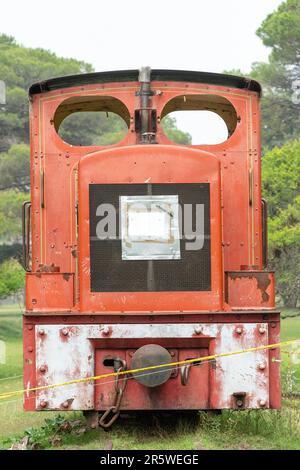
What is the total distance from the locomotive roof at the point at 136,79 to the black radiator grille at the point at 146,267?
4.13ft

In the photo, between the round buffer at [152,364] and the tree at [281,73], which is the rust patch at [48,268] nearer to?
the round buffer at [152,364]

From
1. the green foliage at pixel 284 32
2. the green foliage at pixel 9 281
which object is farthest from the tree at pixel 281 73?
the green foliage at pixel 9 281

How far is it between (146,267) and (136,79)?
6.33 feet

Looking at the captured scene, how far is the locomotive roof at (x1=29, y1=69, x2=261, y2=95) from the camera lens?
8.87m

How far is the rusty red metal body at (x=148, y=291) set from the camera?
8000 mm

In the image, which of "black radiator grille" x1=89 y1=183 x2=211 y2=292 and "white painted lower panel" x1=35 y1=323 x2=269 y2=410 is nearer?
"white painted lower panel" x1=35 y1=323 x2=269 y2=410

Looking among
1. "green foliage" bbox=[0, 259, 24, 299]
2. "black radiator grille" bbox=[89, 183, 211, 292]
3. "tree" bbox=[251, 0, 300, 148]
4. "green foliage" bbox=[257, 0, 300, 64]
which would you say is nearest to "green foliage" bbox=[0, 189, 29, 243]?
"green foliage" bbox=[0, 259, 24, 299]

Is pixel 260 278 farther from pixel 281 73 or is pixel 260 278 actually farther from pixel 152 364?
pixel 281 73

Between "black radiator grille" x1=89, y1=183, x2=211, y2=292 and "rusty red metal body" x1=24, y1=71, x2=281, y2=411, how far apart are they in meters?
0.05

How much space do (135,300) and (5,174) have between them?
33458mm

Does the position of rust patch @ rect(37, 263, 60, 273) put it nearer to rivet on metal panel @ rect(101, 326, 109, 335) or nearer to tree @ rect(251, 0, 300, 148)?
rivet on metal panel @ rect(101, 326, 109, 335)

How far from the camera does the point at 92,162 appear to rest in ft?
27.3

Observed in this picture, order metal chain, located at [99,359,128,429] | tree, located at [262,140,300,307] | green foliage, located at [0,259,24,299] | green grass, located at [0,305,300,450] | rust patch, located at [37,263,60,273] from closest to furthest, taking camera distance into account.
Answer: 1. green grass, located at [0,305,300,450]
2. metal chain, located at [99,359,128,429]
3. rust patch, located at [37,263,60,273]
4. tree, located at [262,140,300,307]
5. green foliage, located at [0,259,24,299]
